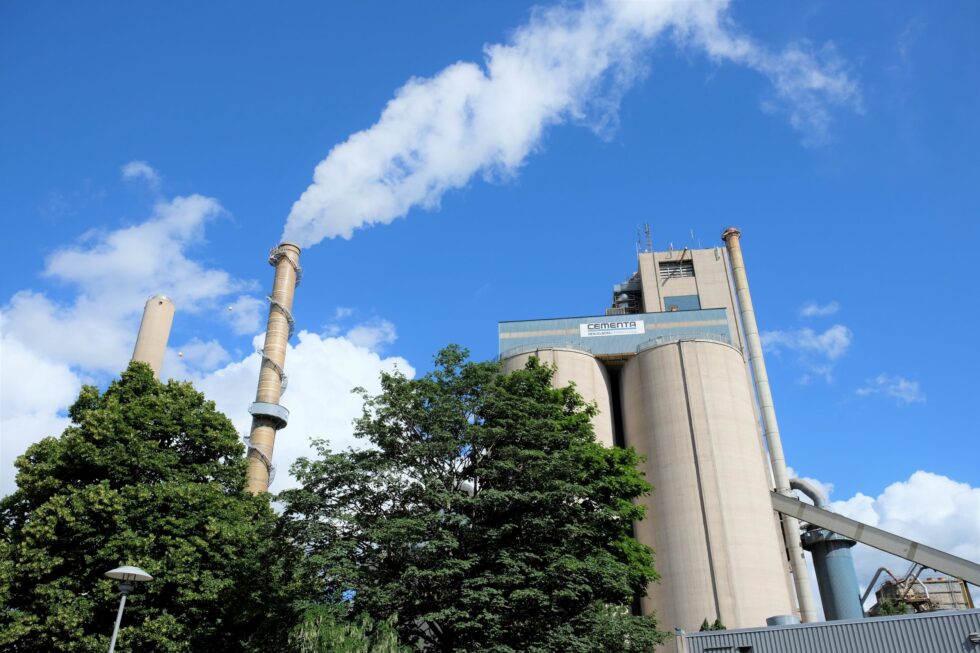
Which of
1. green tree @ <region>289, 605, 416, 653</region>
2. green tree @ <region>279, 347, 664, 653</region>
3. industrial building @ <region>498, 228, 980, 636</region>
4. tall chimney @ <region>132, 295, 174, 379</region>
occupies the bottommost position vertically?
green tree @ <region>289, 605, 416, 653</region>

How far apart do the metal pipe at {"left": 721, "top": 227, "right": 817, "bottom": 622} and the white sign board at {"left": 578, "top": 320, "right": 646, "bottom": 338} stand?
15175 millimetres

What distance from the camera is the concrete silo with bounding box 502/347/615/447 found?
51.4 meters

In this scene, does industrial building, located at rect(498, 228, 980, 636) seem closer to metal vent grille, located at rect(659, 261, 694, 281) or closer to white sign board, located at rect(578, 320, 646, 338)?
white sign board, located at rect(578, 320, 646, 338)

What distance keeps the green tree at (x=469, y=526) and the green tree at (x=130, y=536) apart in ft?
11.7

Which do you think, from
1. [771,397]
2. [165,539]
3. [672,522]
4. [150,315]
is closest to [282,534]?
[165,539]

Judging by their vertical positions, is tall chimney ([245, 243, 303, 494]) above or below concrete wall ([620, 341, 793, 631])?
above

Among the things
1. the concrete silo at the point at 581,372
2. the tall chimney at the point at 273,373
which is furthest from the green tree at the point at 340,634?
the tall chimney at the point at 273,373

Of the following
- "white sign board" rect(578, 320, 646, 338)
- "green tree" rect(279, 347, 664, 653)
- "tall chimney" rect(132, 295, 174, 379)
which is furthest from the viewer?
"white sign board" rect(578, 320, 646, 338)

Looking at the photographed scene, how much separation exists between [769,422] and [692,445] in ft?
61.6

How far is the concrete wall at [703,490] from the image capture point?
4325 centimetres

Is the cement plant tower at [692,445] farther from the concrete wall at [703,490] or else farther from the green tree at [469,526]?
the green tree at [469,526]

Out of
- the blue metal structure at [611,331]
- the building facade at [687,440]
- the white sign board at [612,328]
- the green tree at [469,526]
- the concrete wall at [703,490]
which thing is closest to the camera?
the green tree at [469,526]

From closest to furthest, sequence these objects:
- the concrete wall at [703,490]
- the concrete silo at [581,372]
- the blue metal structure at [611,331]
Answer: the concrete wall at [703,490]
the concrete silo at [581,372]
the blue metal structure at [611,331]

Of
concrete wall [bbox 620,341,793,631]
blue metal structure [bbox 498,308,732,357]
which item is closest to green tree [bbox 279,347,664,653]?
concrete wall [bbox 620,341,793,631]
